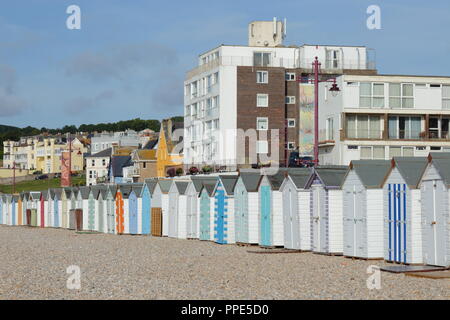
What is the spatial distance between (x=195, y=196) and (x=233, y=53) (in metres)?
36.2

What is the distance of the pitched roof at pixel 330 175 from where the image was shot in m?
27.7

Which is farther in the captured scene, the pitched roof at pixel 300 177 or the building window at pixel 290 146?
the building window at pixel 290 146

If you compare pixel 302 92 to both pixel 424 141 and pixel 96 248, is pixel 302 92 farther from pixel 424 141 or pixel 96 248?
pixel 96 248

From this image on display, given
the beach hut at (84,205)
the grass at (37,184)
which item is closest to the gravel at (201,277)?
the beach hut at (84,205)

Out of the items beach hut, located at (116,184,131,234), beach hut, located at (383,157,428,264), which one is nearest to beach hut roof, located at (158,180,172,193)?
beach hut, located at (116,184,131,234)

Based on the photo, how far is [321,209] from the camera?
28.2 m

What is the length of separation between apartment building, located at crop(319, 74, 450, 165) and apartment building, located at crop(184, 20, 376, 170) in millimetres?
13498

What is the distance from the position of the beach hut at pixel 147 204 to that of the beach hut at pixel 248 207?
12.0m

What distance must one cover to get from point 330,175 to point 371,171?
2.58 meters

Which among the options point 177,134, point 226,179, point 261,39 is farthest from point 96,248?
point 177,134

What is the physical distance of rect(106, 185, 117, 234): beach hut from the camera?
51938mm

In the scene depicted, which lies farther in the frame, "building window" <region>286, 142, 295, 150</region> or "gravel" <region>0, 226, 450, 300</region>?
"building window" <region>286, 142, 295, 150</region>

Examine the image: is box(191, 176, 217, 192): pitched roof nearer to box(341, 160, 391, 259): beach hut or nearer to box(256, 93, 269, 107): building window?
box(341, 160, 391, 259): beach hut

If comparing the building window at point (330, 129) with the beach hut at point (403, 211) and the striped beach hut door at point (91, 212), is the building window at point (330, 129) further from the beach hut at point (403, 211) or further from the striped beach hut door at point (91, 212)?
the beach hut at point (403, 211)
